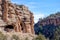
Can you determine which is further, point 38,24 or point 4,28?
point 38,24

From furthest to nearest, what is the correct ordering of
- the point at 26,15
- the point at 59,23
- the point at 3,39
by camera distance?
the point at 59,23 → the point at 26,15 → the point at 3,39

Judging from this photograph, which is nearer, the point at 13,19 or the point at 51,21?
the point at 13,19

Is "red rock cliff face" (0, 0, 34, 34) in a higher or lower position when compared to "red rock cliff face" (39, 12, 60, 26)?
higher

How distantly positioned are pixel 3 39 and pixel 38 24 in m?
139

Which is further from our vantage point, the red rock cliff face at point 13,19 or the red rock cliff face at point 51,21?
the red rock cliff face at point 51,21

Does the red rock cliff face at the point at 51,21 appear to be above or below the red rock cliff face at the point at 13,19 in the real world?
below

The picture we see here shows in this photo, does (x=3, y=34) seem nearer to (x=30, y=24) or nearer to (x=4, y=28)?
(x=4, y=28)

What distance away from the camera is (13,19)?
6925 cm

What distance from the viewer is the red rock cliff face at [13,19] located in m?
67.6

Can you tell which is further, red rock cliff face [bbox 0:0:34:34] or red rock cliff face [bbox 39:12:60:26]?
red rock cliff face [bbox 39:12:60:26]

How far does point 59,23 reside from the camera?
178 meters

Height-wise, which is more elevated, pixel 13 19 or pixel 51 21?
pixel 13 19

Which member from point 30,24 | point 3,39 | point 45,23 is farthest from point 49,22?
point 3,39

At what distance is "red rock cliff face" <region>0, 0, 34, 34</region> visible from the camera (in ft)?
222
